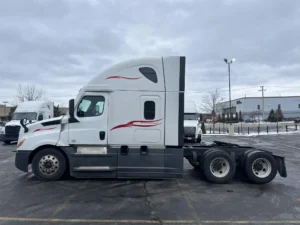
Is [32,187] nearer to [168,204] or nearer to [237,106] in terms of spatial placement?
[168,204]

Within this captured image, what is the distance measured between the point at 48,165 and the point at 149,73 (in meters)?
3.89

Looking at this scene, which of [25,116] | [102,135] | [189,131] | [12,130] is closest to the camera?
[102,135]

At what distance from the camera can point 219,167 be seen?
759 cm

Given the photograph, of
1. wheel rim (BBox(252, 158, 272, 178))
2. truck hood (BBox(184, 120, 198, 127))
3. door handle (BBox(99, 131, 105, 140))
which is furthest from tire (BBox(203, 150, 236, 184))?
truck hood (BBox(184, 120, 198, 127))

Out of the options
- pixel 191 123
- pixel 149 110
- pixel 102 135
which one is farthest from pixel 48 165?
pixel 191 123

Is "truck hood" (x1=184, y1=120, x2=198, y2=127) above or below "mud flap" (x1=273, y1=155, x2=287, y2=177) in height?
above

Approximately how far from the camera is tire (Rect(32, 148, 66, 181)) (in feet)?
24.3

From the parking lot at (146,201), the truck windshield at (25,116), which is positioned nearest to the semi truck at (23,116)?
the truck windshield at (25,116)

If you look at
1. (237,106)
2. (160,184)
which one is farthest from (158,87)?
(237,106)

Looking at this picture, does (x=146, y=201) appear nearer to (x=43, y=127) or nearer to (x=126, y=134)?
(x=126, y=134)

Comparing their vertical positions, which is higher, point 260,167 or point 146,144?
point 146,144

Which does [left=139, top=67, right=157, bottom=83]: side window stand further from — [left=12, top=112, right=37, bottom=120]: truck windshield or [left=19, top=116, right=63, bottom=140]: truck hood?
[left=12, top=112, right=37, bottom=120]: truck windshield

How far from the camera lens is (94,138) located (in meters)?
7.35

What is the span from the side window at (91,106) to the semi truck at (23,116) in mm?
12052
